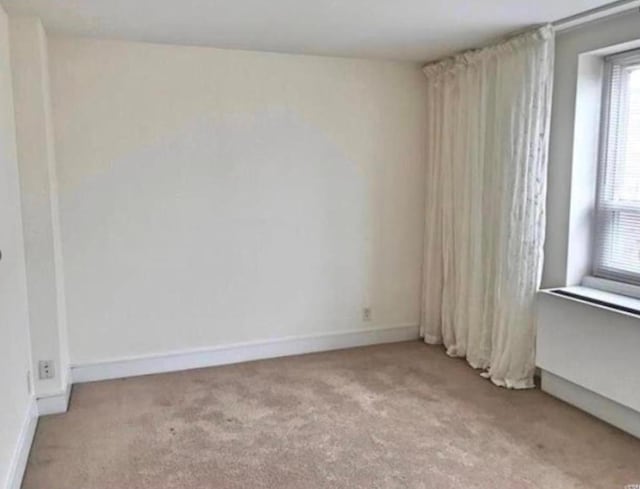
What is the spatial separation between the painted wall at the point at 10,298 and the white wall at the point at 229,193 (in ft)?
2.09

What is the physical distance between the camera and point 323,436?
9.75ft

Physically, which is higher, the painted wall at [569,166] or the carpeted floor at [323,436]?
the painted wall at [569,166]

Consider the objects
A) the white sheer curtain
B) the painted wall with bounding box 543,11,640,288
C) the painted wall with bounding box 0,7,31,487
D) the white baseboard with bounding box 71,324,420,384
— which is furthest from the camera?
the white baseboard with bounding box 71,324,420,384

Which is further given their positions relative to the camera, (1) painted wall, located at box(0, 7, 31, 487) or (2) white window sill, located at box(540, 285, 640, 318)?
(2) white window sill, located at box(540, 285, 640, 318)

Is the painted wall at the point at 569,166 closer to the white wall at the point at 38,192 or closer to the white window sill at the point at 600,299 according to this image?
the white window sill at the point at 600,299

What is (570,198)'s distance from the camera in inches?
134

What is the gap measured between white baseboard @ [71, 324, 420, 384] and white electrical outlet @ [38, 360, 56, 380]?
0.48m

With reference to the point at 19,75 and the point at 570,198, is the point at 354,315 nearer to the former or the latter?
the point at 570,198

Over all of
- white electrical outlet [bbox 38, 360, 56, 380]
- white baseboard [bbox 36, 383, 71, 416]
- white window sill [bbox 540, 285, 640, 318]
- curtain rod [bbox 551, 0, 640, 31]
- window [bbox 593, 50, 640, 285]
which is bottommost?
white baseboard [bbox 36, 383, 71, 416]

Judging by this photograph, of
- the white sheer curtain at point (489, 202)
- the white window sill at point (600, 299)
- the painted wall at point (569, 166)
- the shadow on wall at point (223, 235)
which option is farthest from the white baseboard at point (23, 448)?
the painted wall at point (569, 166)

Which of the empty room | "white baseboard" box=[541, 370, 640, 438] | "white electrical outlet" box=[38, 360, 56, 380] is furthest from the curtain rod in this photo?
"white electrical outlet" box=[38, 360, 56, 380]

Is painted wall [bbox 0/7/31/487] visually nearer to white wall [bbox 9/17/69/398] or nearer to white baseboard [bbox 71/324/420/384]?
white wall [bbox 9/17/69/398]

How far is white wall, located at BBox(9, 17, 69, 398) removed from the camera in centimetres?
306

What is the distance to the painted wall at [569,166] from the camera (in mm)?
3318
